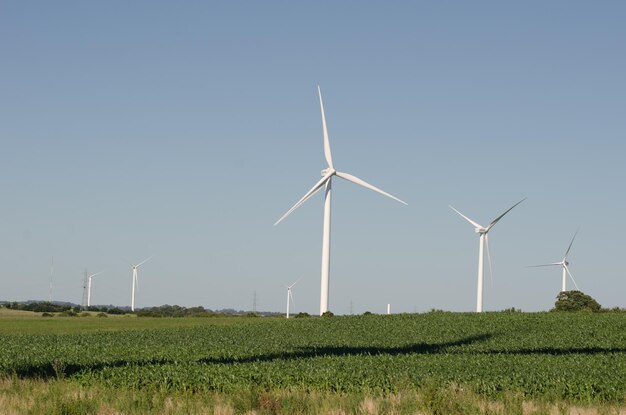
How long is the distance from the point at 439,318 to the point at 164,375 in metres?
49.8

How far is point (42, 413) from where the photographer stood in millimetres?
21609

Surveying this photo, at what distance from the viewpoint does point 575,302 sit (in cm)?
9581

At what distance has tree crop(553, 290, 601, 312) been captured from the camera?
9231 centimetres

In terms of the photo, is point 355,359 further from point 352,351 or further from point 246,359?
point 352,351

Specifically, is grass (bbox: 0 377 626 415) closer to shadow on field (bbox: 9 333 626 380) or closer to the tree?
shadow on field (bbox: 9 333 626 380)

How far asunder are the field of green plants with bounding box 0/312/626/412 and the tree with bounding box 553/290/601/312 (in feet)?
66.6

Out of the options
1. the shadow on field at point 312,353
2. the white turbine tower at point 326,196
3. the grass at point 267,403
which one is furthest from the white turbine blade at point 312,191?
the grass at point 267,403

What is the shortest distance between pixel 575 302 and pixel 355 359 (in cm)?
6493

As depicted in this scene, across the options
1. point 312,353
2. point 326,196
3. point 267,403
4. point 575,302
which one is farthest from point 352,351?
point 575,302

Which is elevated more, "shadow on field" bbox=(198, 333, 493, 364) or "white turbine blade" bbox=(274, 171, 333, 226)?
"white turbine blade" bbox=(274, 171, 333, 226)

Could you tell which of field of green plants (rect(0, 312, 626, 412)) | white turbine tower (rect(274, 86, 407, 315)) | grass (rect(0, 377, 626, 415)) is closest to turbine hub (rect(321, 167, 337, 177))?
white turbine tower (rect(274, 86, 407, 315))

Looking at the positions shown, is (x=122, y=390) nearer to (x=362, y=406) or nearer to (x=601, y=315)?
(x=362, y=406)

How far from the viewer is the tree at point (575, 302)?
92312 mm

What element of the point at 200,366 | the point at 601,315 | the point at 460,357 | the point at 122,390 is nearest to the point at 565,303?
the point at 601,315
